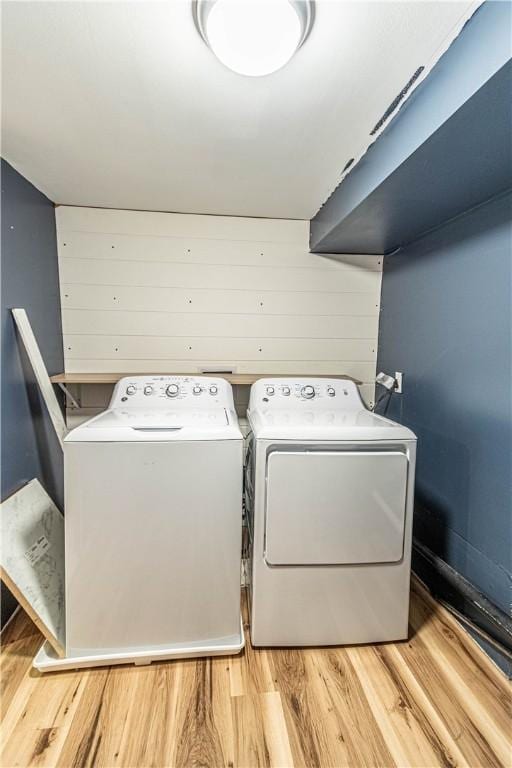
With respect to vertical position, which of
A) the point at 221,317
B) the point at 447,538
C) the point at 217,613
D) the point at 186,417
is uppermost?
the point at 221,317

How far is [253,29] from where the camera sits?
89 cm

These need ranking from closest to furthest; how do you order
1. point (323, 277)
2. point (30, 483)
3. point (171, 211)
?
point (30, 483) < point (171, 211) < point (323, 277)

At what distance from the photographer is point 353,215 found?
173 centimetres

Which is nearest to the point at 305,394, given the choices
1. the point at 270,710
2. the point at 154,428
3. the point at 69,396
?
the point at 154,428

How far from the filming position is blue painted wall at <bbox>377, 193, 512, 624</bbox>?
4.72ft

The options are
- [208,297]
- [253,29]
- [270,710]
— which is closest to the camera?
[253,29]

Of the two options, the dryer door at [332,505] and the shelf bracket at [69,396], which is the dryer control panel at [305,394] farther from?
the shelf bracket at [69,396]

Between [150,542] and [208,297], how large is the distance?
1572 millimetres

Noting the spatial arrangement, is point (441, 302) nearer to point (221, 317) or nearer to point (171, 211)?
point (221, 317)

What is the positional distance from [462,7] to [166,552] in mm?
1936

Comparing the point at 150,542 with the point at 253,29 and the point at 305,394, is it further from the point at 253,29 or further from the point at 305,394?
the point at 253,29

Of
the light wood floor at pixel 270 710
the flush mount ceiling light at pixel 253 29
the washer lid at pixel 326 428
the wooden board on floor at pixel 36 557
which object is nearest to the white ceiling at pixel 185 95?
the flush mount ceiling light at pixel 253 29

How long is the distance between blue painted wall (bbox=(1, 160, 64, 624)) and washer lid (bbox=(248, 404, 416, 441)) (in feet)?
3.83

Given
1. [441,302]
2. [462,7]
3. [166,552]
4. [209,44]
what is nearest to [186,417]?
[166,552]
